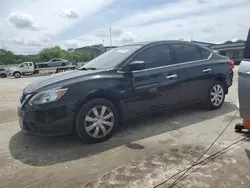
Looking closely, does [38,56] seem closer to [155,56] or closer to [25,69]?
[25,69]

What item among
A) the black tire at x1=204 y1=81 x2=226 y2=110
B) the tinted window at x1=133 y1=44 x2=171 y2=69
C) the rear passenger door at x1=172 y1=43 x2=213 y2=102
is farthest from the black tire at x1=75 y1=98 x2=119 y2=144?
the black tire at x1=204 y1=81 x2=226 y2=110

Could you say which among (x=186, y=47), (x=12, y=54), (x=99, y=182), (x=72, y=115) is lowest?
(x=99, y=182)

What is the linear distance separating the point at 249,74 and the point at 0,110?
5945 mm

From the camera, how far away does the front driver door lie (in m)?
4.09

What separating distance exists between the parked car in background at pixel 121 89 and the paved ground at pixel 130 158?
1.05 ft

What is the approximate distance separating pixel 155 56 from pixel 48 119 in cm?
217

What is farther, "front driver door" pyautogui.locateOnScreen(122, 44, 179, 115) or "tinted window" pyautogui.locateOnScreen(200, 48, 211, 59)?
"tinted window" pyautogui.locateOnScreen(200, 48, 211, 59)

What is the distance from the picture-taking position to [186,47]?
499 cm

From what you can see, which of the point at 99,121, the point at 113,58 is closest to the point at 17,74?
the point at 113,58

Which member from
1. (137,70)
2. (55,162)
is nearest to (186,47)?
(137,70)

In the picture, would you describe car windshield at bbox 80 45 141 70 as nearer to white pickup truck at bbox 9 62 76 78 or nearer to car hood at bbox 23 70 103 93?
car hood at bbox 23 70 103 93

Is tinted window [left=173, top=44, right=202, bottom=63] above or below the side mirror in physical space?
above

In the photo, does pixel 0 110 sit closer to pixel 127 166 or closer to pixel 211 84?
pixel 127 166

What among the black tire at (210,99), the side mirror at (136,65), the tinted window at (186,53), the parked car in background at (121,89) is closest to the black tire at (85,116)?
the parked car in background at (121,89)
